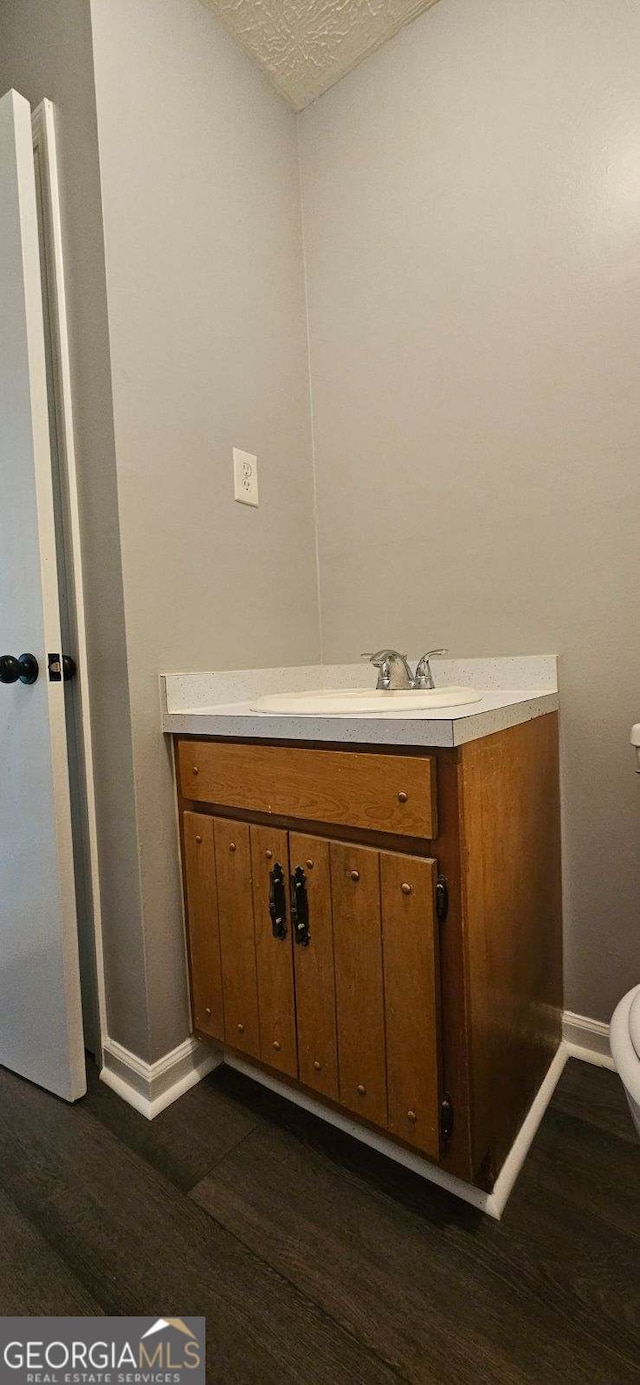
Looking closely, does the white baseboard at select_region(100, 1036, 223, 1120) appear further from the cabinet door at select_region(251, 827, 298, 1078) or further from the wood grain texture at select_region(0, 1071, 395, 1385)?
the cabinet door at select_region(251, 827, 298, 1078)

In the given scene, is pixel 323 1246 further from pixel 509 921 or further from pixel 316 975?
pixel 509 921

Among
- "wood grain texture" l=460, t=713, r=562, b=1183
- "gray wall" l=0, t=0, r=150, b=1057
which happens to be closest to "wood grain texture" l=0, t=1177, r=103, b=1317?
"gray wall" l=0, t=0, r=150, b=1057

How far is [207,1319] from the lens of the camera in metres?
0.77

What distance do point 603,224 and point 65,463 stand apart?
3.76ft

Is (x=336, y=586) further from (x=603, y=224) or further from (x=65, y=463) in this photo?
(x=603, y=224)

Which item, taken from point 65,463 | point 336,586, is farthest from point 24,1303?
point 336,586

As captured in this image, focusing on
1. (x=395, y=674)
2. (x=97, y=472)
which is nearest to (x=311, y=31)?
(x=97, y=472)

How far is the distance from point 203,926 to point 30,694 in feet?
1.87

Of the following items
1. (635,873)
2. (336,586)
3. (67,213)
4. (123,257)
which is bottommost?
(635,873)

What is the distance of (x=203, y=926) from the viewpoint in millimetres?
1201

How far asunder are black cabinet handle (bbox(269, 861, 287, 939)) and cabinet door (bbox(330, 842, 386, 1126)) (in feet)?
0.36

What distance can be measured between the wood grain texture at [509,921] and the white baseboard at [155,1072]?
62 cm

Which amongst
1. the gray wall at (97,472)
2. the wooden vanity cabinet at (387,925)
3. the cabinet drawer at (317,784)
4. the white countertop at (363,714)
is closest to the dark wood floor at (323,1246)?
the wooden vanity cabinet at (387,925)

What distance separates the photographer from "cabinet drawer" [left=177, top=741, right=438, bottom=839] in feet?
2.82
